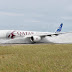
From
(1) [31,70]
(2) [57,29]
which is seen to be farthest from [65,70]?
(2) [57,29]

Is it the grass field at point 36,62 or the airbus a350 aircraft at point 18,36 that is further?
the airbus a350 aircraft at point 18,36

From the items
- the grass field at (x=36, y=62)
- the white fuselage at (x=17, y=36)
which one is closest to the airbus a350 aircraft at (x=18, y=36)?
the white fuselage at (x=17, y=36)

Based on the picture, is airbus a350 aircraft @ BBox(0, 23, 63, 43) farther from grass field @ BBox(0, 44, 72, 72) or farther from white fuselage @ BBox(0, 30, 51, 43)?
grass field @ BBox(0, 44, 72, 72)

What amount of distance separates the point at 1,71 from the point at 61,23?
58.1 metres

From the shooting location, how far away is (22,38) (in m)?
46.8

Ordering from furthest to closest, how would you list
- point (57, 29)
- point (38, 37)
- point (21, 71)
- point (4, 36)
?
1. point (57, 29)
2. point (38, 37)
3. point (4, 36)
4. point (21, 71)

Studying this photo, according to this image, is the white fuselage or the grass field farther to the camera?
the white fuselage

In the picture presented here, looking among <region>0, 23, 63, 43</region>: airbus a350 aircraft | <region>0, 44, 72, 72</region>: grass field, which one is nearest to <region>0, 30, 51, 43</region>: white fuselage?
<region>0, 23, 63, 43</region>: airbus a350 aircraft

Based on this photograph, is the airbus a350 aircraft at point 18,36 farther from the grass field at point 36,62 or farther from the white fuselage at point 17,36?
the grass field at point 36,62

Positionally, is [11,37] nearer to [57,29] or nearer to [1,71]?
[57,29]

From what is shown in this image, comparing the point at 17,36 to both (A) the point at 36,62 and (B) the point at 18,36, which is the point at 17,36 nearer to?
(B) the point at 18,36

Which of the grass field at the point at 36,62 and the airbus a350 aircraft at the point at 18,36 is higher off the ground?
the grass field at the point at 36,62

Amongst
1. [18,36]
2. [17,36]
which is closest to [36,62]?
[17,36]

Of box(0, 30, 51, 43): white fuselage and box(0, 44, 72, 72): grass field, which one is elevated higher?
box(0, 44, 72, 72): grass field
